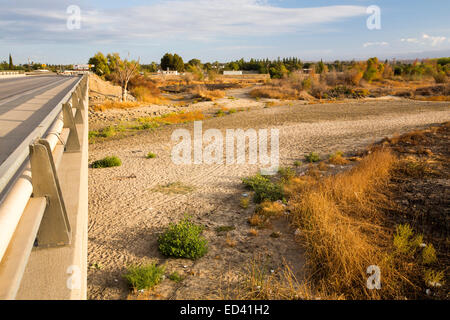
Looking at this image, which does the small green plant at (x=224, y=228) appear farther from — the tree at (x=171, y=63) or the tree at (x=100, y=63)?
the tree at (x=171, y=63)

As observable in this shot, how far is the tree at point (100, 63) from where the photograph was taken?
190ft

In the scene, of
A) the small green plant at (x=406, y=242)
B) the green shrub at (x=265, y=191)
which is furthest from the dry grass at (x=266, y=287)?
the green shrub at (x=265, y=191)

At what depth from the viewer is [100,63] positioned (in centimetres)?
6112

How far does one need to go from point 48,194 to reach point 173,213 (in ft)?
17.0

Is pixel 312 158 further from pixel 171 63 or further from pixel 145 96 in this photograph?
pixel 171 63

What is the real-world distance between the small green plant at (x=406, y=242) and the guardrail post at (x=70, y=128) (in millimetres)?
5867

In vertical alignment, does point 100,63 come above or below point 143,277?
above

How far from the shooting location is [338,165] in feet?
37.7

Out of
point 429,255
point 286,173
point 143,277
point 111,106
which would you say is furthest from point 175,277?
point 111,106

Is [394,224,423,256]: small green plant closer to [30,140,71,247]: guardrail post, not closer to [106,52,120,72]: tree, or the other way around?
[30,140,71,247]: guardrail post


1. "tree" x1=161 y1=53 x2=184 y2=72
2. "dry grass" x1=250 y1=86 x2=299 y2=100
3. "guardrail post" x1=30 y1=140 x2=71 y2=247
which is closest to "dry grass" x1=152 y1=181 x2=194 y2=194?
"guardrail post" x1=30 y1=140 x2=71 y2=247
